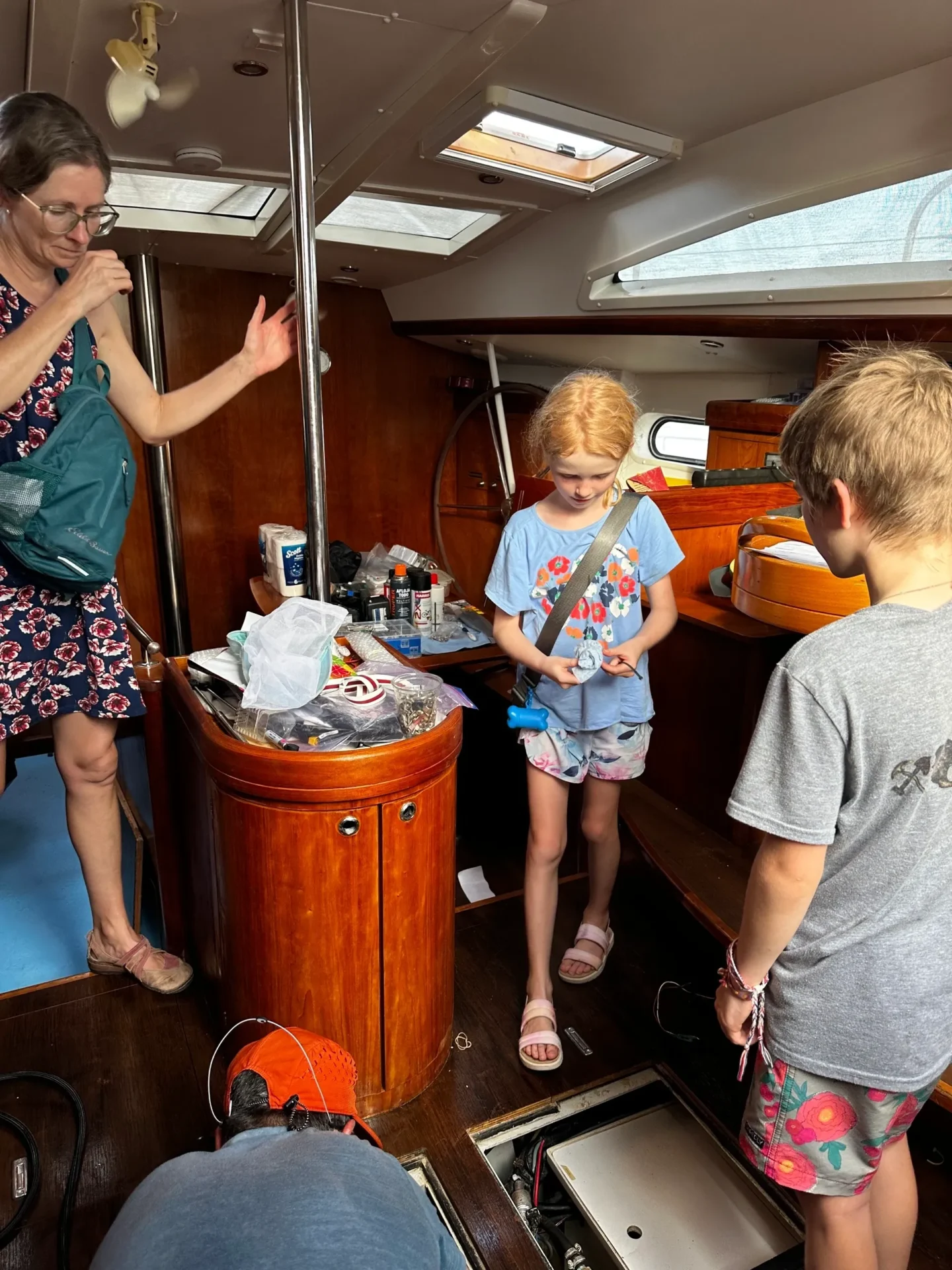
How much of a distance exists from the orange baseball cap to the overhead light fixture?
6.19 ft

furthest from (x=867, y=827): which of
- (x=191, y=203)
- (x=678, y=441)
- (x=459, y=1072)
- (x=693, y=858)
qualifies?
(x=678, y=441)

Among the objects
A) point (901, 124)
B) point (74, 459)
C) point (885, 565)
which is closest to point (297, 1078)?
point (885, 565)

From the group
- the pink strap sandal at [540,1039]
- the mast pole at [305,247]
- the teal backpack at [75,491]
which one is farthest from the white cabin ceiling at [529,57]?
the pink strap sandal at [540,1039]

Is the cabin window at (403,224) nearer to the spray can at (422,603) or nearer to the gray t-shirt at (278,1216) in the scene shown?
the spray can at (422,603)

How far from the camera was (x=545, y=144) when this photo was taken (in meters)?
2.19

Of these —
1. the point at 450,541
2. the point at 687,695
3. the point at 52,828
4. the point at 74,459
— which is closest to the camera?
the point at 74,459

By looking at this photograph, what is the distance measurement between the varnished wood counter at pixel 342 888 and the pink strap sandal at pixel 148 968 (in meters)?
0.27

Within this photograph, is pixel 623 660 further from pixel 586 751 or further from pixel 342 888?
pixel 342 888

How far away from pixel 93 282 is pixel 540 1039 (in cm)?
149

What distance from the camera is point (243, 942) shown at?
139 cm

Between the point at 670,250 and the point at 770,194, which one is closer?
the point at 770,194

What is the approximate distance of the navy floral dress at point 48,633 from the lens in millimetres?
1339

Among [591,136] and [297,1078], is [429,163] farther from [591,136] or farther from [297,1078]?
[297,1078]

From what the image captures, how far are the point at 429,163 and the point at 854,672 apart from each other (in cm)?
207
